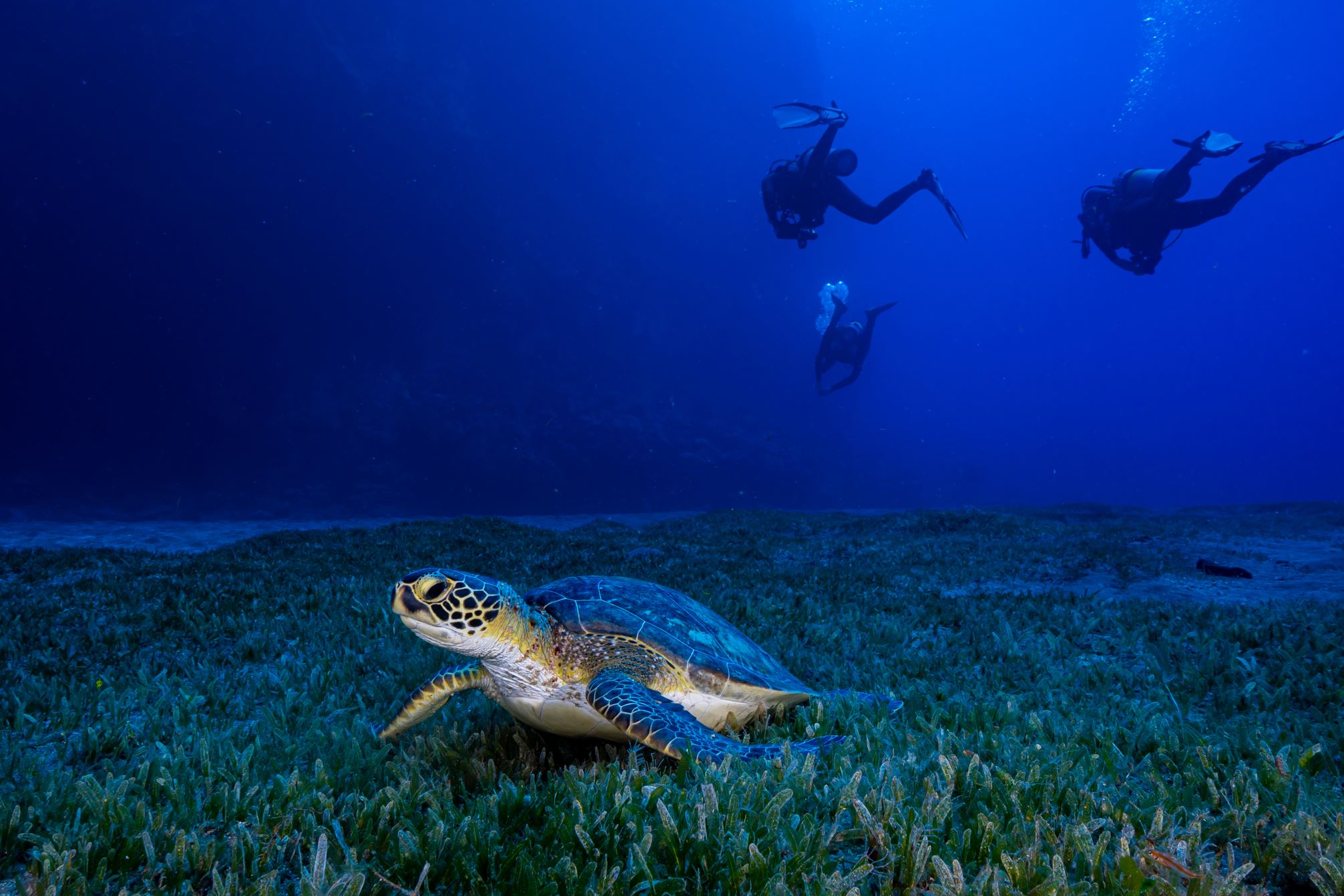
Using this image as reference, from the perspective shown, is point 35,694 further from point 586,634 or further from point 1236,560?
point 1236,560

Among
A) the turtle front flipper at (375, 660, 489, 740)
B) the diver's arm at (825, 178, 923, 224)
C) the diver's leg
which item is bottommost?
the turtle front flipper at (375, 660, 489, 740)

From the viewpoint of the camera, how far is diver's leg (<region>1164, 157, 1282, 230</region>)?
734 inches

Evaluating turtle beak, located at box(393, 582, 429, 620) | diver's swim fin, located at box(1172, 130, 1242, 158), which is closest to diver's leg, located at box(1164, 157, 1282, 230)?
diver's swim fin, located at box(1172, 130, 1242, 158)

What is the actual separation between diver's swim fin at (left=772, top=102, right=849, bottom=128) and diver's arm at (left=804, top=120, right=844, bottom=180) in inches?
22.6

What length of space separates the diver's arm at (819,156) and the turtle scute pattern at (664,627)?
23317 mm

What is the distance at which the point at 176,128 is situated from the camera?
5228 cm

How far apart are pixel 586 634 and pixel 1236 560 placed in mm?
14142

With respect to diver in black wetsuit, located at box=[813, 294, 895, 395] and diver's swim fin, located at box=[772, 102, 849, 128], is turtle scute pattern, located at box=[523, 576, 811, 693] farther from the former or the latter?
diver in black wetsuit, located at box=[813, 294, 895, 395]

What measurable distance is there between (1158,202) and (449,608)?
A: 86.2 feet

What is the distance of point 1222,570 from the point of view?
10.2 m

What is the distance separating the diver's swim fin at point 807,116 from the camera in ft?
71.1

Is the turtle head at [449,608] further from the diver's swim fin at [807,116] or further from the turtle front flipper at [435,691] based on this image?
the diver's swim fin at [807,116]

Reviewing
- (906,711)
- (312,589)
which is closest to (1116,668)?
(906,711)

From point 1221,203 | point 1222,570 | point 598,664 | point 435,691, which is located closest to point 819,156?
point 1221,203
